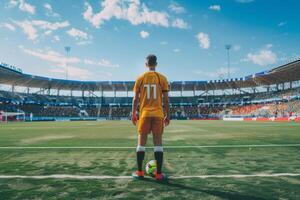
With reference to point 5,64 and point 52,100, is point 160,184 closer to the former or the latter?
point 5,64

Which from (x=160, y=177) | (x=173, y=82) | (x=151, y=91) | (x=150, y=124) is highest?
(x=173, y=82)

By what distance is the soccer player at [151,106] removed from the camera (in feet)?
15.9

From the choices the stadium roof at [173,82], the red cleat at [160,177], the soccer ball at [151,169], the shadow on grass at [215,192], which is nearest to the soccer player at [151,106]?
the red cleat at [160,177]

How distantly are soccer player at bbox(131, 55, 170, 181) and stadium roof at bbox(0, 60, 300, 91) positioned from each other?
55.7m

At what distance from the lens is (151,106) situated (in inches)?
194

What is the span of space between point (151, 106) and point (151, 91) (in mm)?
273

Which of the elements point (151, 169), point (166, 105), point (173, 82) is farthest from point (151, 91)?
point (173, 82)

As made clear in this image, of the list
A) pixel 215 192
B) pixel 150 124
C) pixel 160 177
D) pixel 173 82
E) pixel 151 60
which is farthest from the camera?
pixel 173 82

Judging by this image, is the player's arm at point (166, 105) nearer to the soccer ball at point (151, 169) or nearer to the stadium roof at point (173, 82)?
the soccer ball at point (151, 169)

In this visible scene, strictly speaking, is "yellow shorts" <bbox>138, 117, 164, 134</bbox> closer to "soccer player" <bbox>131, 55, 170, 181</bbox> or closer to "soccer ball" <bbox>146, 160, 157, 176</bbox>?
"soccer player" <bbox>131, 55, 170, 181</bbox>

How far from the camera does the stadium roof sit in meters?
61.3

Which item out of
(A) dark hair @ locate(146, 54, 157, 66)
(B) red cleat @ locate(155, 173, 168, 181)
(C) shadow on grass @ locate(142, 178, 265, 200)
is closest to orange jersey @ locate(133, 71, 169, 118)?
(A) dark hair @ locate(146, 54, 157, 66)

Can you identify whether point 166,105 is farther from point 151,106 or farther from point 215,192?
point 215,192

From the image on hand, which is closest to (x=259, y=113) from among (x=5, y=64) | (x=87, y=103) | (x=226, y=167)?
(x=87, y=103)
